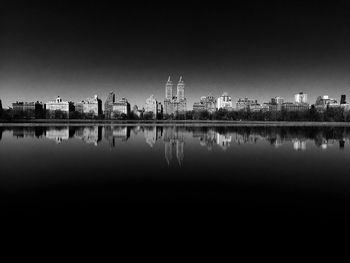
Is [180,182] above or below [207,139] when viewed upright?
below

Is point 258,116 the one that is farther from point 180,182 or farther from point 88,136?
point 180,182

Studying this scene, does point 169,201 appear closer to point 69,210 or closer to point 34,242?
point 69,210

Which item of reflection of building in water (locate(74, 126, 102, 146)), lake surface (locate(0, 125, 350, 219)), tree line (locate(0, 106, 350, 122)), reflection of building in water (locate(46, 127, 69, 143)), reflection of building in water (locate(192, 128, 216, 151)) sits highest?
tree line (locate(0, 106, 350, 122))

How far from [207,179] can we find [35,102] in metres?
192

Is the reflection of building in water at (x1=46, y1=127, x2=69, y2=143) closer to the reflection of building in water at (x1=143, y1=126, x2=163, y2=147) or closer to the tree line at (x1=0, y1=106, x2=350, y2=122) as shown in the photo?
the reflection of building in water at (x1=143, y1=126, x2=163, y2=147)

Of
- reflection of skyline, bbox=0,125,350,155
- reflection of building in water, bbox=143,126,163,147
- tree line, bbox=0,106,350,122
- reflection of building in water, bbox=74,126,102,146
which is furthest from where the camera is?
tree line, bbox=0,106,350,122

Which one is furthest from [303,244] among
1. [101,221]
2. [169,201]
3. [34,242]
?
[34,242]

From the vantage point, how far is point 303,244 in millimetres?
6281

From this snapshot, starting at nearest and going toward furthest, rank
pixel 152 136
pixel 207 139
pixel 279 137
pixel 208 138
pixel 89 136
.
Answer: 1. pixel 207 139
2. pixel 208 138
3. pixel 89 136
4. pixel 279 137
5. pixel 152 136

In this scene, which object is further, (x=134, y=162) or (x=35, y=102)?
(x=35, y=102)

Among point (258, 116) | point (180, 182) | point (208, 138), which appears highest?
point (258, 116)

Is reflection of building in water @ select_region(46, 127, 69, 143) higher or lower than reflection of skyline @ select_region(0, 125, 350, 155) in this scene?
higher

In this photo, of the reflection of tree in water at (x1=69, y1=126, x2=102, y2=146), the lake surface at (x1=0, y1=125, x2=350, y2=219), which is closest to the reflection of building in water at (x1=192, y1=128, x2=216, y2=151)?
the lake surface at (x1=0, y1=125, x2=350, y2=219)

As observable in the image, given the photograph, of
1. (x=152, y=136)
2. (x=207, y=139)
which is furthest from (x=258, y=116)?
(x=207, y=139)
